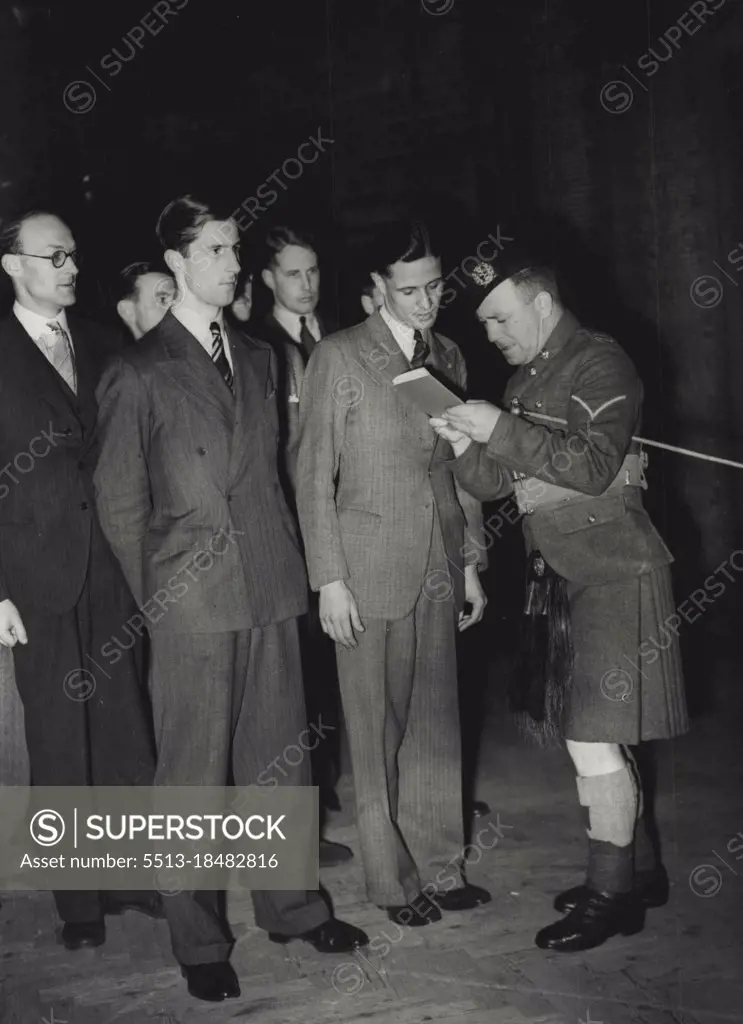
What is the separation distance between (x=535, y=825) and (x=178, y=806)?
163 centimetres

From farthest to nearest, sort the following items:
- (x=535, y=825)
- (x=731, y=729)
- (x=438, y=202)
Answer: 1. (x=438, y=202)
2. (x=731, y=729)
3. (x=535, y=825)

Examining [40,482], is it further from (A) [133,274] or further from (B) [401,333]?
(A) [133,274]

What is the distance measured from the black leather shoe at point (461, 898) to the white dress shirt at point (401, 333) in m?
1.57

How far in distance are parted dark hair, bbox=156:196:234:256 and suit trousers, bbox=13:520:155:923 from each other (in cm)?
85

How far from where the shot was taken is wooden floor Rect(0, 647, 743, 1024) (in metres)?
2.98

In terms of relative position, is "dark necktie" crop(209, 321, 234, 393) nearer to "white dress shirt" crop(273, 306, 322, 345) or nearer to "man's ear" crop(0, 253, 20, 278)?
"man's ear" crop(0, 253, 20, 278)

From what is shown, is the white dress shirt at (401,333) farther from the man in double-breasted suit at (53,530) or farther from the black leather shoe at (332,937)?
the black leather shoe at (332,937)

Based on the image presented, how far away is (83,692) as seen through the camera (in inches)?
137

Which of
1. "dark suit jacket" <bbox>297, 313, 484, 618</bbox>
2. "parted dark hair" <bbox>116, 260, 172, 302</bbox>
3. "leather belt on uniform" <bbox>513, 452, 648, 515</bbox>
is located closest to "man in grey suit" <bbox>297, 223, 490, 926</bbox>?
"dark suit jacket" <bbox>297, 313, 484, 618</bbox>

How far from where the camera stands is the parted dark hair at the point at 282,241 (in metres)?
4.38

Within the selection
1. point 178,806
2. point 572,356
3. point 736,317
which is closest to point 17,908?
point 178,806

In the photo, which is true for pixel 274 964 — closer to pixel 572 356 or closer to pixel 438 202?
pixel 572 356

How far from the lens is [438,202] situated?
778 cm

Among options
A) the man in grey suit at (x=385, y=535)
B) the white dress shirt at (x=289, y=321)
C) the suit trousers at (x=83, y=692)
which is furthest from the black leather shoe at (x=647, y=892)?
the white dress shirt at (x=289, y=321)
